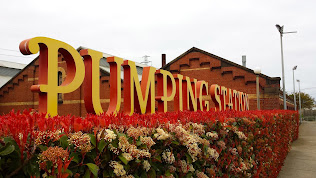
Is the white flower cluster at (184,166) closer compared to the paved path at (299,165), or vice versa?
the white flower cluster at (184,166)

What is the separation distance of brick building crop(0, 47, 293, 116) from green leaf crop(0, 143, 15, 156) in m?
17.8

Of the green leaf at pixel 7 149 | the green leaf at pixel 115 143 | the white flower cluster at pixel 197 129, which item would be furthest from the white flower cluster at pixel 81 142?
the white flower cluster at pixel 197 129

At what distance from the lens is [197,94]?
1004cm

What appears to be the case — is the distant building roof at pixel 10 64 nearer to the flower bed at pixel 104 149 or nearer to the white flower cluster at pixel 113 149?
the flower bed at pixel 104 149

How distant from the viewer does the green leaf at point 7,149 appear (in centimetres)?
126

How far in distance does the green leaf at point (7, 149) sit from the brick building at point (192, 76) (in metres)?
17.8

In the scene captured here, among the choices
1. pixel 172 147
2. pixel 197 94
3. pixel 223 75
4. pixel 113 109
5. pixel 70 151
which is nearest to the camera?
pixel 70 151

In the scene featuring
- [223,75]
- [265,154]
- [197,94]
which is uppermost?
[223,75]

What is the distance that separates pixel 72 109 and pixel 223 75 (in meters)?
12.2

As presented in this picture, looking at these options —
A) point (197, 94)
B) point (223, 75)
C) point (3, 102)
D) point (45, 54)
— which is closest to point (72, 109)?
point (3, 102)

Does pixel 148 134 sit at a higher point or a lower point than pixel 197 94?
lower

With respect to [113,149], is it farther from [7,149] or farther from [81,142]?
[7,149]

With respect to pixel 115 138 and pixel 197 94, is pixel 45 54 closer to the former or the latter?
pixel 115 138

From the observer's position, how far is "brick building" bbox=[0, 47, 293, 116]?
1895cm
